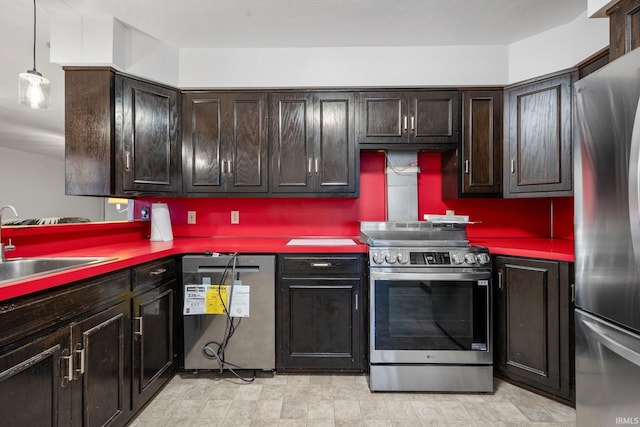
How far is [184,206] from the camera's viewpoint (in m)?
2.84

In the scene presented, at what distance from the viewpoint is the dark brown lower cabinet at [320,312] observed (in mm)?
2176

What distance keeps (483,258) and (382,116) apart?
1263 mm

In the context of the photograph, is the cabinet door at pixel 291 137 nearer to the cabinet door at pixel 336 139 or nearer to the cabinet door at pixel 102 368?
the cabinet door at pixel 336 139

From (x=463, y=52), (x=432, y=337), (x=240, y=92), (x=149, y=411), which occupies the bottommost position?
(x=149, y=411)

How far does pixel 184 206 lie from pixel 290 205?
94 cm

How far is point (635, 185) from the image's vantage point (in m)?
1.03

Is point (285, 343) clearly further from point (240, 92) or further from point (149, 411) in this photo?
point (240, 92)

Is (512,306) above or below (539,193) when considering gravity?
below

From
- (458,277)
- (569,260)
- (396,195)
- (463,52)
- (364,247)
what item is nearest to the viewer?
(569,260)

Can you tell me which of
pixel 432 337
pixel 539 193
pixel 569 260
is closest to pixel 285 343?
pixel 432 337

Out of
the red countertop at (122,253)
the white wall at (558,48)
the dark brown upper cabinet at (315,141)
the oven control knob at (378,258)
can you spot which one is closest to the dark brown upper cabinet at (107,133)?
the red countertop at (122,253)

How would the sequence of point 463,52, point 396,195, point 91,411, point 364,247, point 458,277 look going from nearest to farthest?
point 91,411, point 458,277, point 364,247, point 463,52, point 396,195

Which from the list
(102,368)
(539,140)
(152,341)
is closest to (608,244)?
(539,140)

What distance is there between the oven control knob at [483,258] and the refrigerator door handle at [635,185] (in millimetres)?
1009
